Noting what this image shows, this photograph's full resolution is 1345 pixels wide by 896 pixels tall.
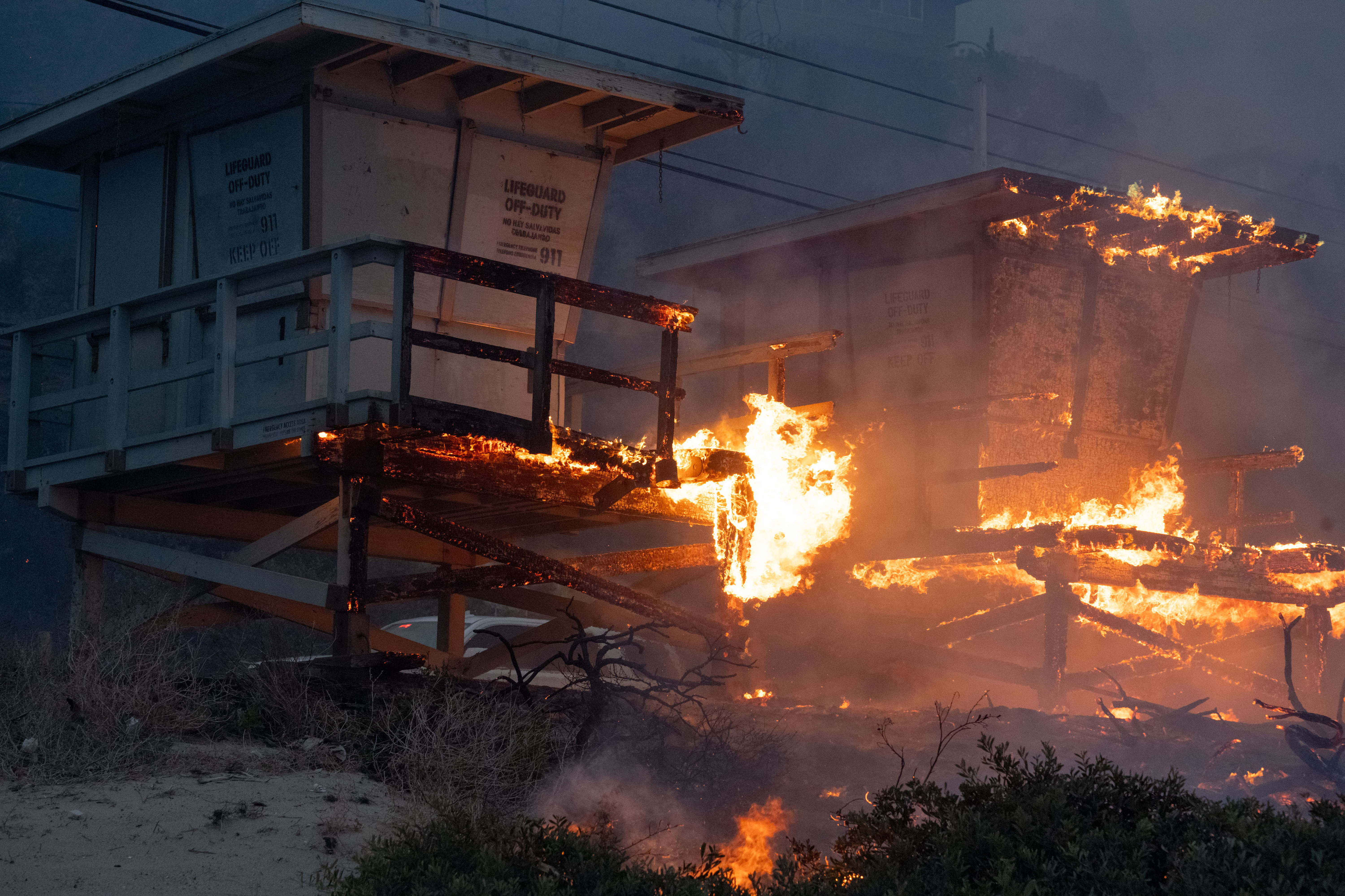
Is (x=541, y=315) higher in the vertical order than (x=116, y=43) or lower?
lower

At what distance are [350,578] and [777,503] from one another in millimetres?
5749

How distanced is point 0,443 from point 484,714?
2490 cm

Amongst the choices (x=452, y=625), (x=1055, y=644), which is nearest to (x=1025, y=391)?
(x=1055, y=644)

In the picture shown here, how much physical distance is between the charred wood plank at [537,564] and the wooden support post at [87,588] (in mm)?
2558

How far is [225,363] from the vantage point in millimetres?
7629

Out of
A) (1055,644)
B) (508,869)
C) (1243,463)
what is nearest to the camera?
(508,869)

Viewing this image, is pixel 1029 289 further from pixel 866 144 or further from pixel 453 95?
pixel 866 144

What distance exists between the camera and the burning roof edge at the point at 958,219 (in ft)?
41.1

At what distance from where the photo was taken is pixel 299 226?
8.55 meters

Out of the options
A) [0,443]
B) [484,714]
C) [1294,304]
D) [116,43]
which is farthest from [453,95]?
[116,43]

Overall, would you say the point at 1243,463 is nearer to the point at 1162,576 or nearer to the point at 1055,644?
the point at 1162,576

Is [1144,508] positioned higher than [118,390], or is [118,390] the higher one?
[118,390]

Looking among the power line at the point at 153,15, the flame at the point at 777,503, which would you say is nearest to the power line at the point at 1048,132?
the power line at the point at 153,15

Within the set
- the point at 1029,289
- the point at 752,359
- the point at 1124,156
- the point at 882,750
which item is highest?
the point at 1124,156
